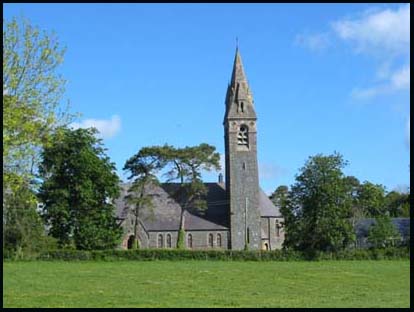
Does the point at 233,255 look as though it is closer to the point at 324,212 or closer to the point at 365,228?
the point at 324,212

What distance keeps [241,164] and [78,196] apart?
2688cm

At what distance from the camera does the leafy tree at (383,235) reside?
67625mm

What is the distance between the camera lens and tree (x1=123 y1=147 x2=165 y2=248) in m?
79.1

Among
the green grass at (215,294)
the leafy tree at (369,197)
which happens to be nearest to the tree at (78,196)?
the leafy tree at (369,197)

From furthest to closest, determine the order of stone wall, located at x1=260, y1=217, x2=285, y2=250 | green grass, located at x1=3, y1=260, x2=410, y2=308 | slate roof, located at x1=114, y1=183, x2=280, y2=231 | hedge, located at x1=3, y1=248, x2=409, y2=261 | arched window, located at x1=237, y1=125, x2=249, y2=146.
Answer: stone wall, located at x1=260, y1=217, x2=285, y2=250
arched window, located at x1=237, y1=125, x2=249, y2=146
slate roof, located at x1=114, y1=183, x2=280, y2=231
hedge, located at x1=3, y1=248, x2=409, y2=261
green grass, located at x1=3, y1=260, x2=410, y2=308

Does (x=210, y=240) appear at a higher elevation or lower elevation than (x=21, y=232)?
lower

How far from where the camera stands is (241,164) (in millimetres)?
85000

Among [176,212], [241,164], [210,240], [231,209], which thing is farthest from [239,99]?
[210,240]

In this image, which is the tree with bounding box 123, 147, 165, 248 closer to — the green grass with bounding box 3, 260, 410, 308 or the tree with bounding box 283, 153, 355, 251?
the tree with bounding box 283, 153, 355, 251

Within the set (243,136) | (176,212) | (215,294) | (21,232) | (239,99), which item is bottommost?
(215,294)

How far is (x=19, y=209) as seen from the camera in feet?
188

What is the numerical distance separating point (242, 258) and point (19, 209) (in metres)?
18.8

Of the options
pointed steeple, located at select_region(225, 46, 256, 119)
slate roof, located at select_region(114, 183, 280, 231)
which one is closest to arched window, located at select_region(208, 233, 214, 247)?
slate roof, located at select_region(114, 183, 280, 231)

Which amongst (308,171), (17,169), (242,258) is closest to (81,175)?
(242,258)
